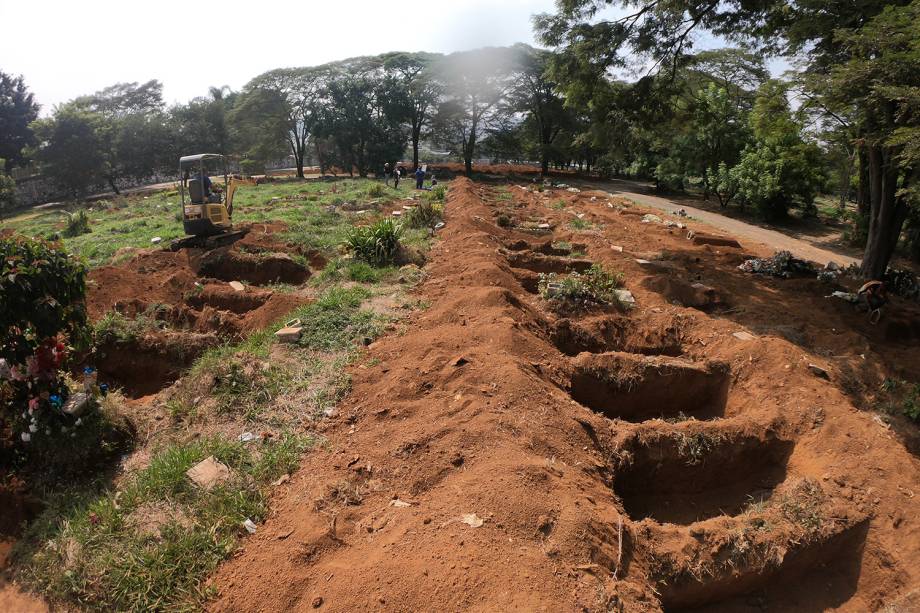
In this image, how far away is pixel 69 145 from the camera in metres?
25.5

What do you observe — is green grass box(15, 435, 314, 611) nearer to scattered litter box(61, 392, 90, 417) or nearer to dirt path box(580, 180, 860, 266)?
scattered litter box(61, 392, 90, 417)

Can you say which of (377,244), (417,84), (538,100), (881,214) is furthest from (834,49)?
(417,84)

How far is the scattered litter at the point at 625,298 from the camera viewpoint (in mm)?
6867

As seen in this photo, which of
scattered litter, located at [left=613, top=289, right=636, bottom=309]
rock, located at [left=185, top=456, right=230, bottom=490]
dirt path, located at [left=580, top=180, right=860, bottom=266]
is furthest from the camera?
dirt path, located at [left=580, top=180, right=860, bottom=266]

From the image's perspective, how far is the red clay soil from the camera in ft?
8.66

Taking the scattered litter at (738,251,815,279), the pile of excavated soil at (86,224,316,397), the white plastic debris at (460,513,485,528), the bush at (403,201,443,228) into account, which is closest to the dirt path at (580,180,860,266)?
the scattered litter at (738,251,815,279)

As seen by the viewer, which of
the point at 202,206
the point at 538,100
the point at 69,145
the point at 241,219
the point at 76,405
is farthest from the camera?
the point at 538,100

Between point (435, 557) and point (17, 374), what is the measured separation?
378 cm

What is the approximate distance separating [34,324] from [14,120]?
3970 cm

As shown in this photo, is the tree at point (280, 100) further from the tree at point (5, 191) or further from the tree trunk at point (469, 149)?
the tree at point (5, 191)

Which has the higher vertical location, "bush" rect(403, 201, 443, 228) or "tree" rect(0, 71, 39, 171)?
"tree" rect(0, 71, 39, 171)

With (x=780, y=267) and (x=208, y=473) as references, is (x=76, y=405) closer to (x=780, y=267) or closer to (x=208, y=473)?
(x=208, y=473)

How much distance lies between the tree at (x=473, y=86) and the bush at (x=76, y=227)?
21.3 m

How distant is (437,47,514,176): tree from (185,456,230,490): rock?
29.3 metres
